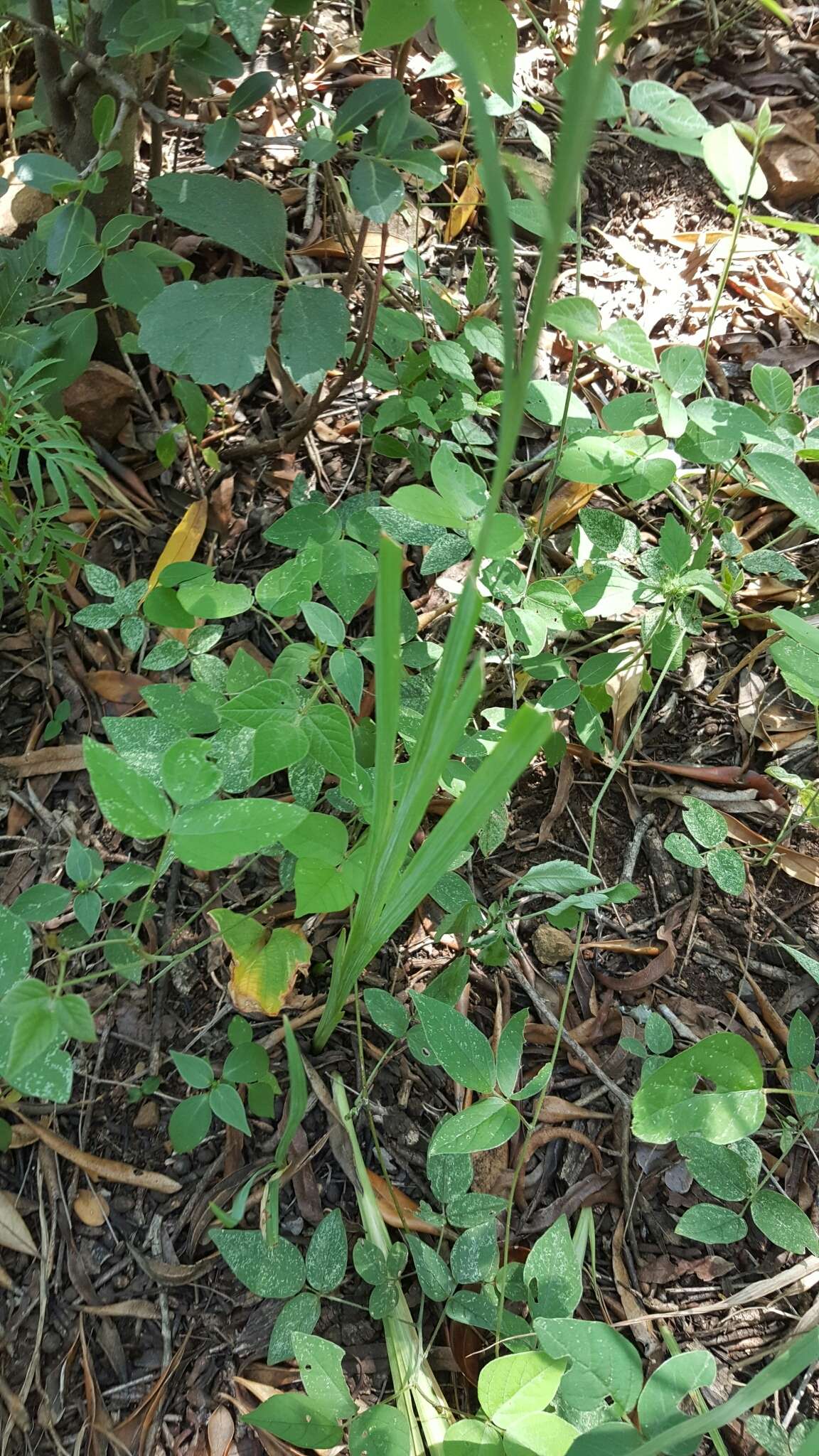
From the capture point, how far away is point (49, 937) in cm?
103

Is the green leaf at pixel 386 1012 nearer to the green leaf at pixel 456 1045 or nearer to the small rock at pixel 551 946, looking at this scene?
the green leaf at pixel 456 1045

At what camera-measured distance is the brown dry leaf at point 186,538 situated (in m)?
1.35

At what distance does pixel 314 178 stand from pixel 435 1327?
1.74 m

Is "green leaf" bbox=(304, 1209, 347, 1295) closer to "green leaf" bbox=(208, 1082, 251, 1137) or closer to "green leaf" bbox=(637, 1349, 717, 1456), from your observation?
"green leaf" bbox=(208, 1082, 251, 1137)

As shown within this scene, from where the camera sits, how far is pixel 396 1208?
1.02 metres

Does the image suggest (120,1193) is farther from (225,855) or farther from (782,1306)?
(782,1306)

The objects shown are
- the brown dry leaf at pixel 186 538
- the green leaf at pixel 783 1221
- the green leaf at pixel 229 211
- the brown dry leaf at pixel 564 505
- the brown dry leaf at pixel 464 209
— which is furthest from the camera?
the brown dry leaf at pixel 464 209

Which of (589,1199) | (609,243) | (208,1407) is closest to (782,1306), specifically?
(589,1199)

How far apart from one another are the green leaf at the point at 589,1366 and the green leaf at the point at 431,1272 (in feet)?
0.39

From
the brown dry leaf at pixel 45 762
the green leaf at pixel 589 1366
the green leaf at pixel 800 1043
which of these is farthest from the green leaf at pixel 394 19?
the green leaf at pixel 589 1366

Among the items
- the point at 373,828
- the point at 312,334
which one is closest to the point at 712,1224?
the point at 373,828

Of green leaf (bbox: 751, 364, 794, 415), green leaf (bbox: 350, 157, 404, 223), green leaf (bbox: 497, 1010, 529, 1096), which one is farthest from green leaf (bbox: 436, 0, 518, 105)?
green leaf (bbox: 497, 1010, 529, 1096)

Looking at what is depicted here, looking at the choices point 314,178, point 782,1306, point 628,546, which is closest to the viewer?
point 782,1306

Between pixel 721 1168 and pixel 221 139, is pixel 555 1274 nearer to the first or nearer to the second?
pixel 721 1168
